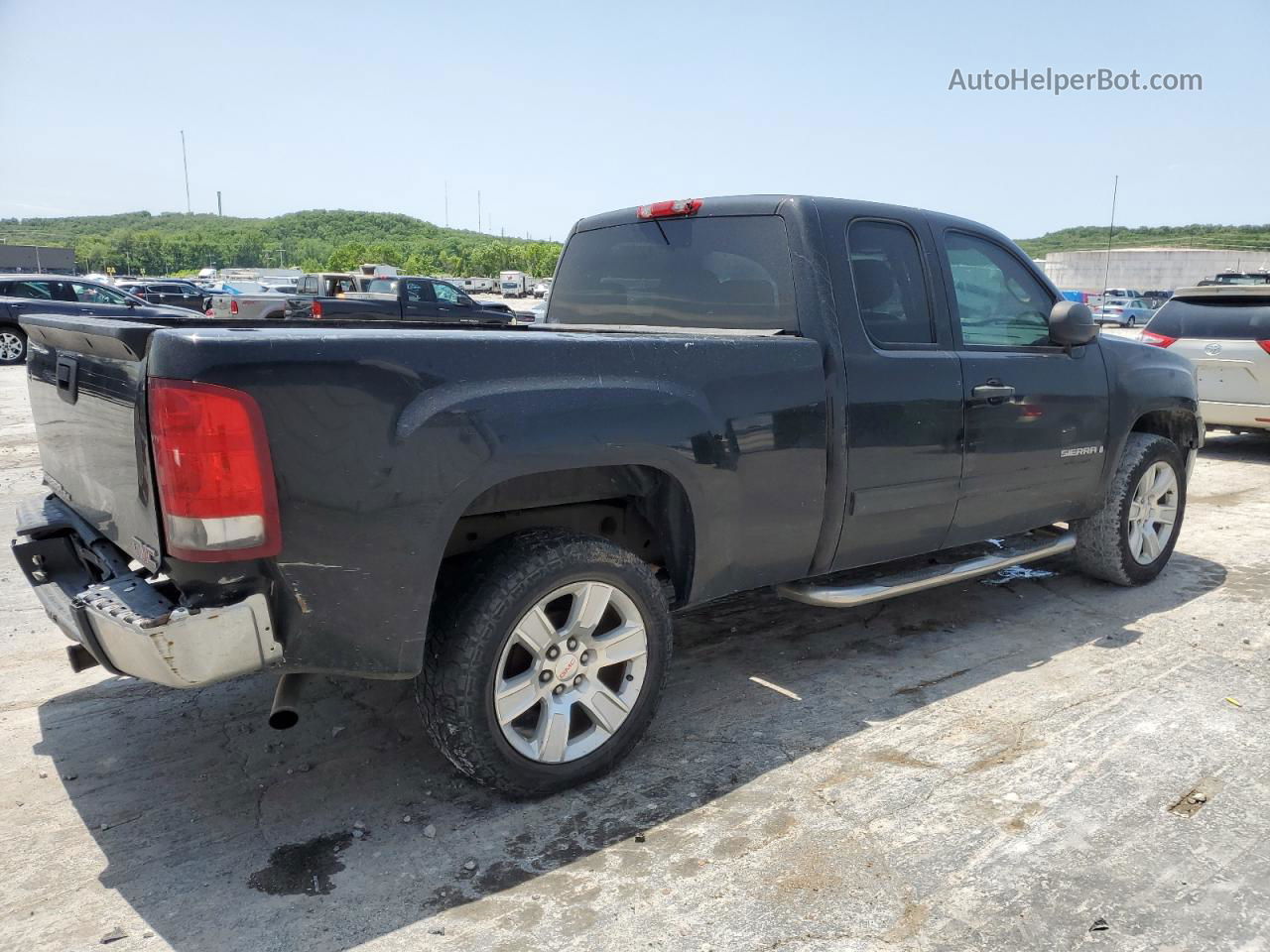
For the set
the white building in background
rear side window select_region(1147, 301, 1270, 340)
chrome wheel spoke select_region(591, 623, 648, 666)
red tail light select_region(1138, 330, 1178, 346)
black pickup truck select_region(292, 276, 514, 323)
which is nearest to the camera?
chrome wheel spoke select_region(591, 623, 648, 666)

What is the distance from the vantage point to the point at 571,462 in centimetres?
283

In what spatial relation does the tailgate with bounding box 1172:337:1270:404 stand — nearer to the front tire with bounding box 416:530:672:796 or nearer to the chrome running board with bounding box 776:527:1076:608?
the chrome running board with bounding box 776:527:1076:608

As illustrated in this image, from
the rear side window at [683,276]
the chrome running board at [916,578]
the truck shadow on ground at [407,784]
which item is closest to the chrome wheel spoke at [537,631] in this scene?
the truck shadow on ground at [407,784]

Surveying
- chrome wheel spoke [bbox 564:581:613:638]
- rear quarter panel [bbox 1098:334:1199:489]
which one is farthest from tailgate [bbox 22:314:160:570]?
rear quarter panel [bbox 1098:334:1199:489]

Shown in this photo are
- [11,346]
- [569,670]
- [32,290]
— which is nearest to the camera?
[569,670]

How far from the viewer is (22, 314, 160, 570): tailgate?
244 centimetres

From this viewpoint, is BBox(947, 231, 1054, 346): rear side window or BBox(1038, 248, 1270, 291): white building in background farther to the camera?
BBox(1038, 248, 1270, 291): white building in background

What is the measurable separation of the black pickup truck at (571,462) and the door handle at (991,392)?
20 mm

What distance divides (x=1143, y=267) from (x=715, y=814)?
3569 inches

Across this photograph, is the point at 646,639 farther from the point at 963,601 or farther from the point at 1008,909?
the point at 963,601

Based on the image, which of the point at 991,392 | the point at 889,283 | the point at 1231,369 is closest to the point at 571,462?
the point at 889,283

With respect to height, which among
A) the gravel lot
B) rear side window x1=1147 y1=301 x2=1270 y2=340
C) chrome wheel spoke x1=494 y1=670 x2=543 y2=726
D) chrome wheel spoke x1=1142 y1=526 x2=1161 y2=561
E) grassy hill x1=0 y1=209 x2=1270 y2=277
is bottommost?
the gravel lot

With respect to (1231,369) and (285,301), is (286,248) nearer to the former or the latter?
(285,301)

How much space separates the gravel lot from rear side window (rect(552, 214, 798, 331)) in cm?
156
